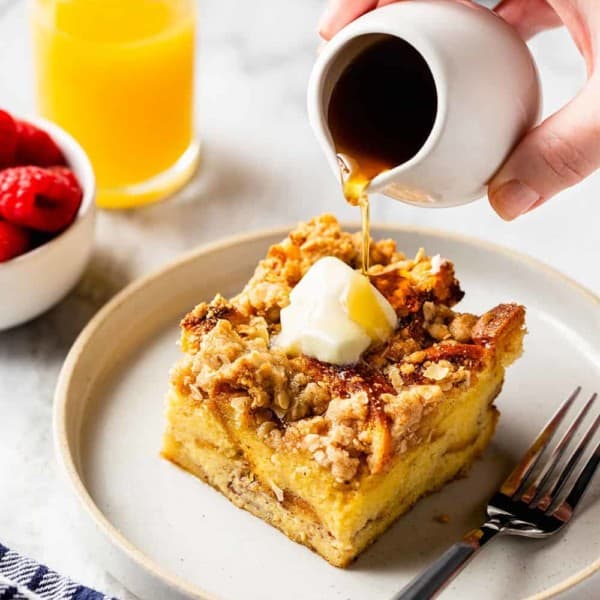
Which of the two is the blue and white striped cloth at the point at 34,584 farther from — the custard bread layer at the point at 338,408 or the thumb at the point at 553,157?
the thumb at the point at 553,157

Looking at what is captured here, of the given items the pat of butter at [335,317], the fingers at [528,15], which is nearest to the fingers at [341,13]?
the fingers at [528,15]

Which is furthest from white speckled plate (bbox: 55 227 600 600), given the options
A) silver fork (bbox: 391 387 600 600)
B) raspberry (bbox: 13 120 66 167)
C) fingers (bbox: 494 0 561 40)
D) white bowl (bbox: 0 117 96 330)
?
fingers (bbox: 494 0 561 40)

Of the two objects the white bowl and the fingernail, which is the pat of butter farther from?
the white bowl

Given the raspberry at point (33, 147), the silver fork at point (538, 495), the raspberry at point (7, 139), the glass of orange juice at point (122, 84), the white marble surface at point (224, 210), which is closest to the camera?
the silver fork at point (538, 495)

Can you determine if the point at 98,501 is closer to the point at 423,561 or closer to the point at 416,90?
the point at 423,561

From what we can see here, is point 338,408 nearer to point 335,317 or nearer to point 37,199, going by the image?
point 335,317

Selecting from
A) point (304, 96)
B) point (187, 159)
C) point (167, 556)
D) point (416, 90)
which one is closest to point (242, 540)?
point (167, 556)

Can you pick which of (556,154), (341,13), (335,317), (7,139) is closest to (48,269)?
(7,139)
